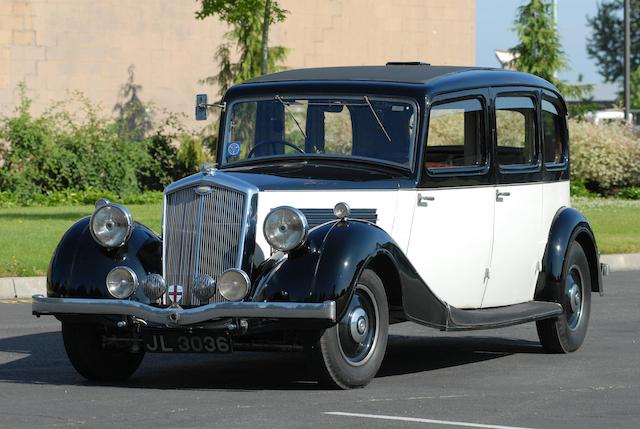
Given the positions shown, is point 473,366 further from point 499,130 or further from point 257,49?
point 257,49

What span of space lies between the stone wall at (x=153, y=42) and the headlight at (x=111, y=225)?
83.1ft

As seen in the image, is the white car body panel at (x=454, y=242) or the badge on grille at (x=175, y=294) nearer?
the badge on grille at (x=175, y=294)

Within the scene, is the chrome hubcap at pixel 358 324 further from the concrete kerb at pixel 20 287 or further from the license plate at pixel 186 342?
the concrete kerb at pixel 20 287

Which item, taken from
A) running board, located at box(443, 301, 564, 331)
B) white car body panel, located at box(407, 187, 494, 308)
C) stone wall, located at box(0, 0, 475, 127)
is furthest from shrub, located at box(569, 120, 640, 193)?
white car body panel, located at box(407, 187, 494, 308)

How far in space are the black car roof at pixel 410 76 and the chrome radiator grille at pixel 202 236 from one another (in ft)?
5.31

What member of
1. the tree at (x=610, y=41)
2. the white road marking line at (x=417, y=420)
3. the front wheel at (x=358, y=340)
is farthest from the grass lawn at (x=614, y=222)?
the tree at (x=610, y=41)

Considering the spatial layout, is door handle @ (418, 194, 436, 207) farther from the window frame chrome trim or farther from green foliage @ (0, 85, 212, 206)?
green foliage @ (0, 85, 212, 206)

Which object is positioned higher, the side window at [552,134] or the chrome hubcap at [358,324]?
the side window at [552,134]

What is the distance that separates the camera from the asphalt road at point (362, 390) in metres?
7.30

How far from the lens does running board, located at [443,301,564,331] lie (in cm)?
929

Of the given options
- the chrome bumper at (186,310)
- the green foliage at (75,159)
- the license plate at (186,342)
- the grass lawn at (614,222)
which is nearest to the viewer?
the chrome bumper at (186,310)

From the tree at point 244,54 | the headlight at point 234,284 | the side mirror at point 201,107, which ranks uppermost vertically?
the tree at point 244,54

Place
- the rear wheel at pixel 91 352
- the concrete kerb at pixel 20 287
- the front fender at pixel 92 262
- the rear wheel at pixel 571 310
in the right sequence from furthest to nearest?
the concrete kerb at pixel 20 287, the rear wheel at pixel 571 310, the rear wheel at pixel 91 352, the front fender at pixel 92 262

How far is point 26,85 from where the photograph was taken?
33.7m
